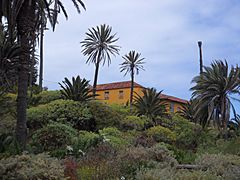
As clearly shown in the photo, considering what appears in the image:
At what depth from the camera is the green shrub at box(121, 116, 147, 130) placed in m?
25.0

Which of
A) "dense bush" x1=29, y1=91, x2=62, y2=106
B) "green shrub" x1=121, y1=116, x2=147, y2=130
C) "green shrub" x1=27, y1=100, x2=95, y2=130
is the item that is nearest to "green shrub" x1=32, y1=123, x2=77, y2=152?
"green shrub" x1=27, y1=100, x2=95, y2=130

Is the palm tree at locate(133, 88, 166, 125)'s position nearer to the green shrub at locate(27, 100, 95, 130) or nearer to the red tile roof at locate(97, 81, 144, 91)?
the green shrub at locate(27, 100, 95, 130)

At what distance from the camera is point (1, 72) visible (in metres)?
18.4

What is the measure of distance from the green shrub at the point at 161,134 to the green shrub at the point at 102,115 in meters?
2.09

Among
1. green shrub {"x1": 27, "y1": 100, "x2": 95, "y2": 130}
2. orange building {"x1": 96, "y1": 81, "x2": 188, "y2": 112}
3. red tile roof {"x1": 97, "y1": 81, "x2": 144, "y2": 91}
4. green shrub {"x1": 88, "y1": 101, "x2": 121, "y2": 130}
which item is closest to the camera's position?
green shrub {"x1": 27, "y1": 100, "x2": 95, "y2": 130}

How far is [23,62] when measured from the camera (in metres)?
16.8

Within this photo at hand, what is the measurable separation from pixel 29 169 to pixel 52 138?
9.19 metres

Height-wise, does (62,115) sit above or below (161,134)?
above

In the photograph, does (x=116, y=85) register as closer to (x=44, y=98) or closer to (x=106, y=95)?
(x=106, y=95)

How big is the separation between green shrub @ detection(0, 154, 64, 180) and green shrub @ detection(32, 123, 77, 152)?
7.96m

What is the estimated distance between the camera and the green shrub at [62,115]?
2281 centimetres

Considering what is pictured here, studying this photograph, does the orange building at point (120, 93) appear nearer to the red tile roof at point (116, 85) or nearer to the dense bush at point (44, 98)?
the red tile roof at point (116, 85)

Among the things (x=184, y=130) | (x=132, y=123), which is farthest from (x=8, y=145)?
(x=184, y=130)

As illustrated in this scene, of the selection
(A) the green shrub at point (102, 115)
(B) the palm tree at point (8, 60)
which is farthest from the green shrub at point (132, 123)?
(B) the palm tree at point (8, 60)
